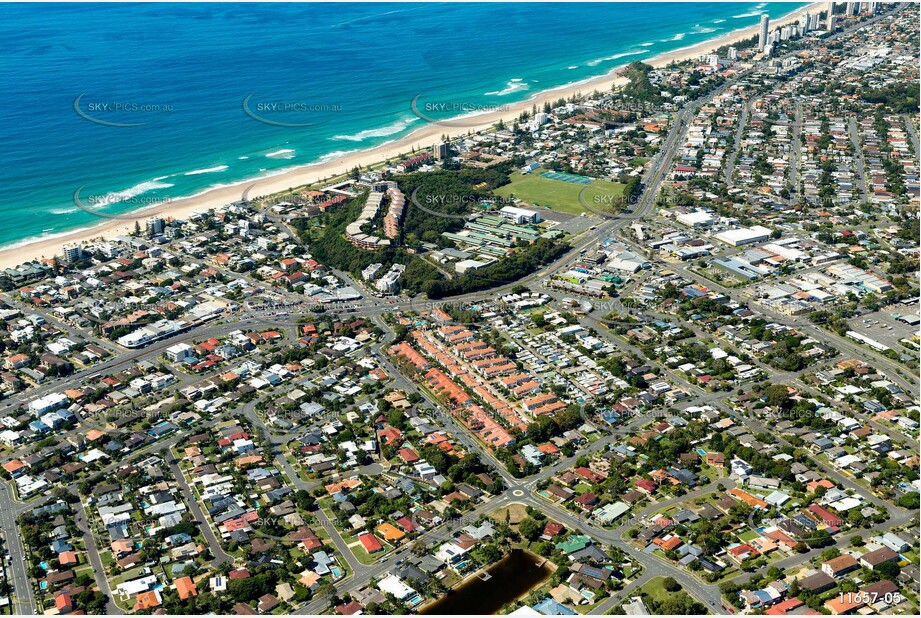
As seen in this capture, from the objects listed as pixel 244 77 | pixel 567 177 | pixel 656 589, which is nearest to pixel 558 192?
pixel 567 177

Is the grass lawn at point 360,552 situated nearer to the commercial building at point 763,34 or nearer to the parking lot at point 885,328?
the parking lot at point 885,328

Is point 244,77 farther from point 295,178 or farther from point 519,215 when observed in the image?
point 519,215

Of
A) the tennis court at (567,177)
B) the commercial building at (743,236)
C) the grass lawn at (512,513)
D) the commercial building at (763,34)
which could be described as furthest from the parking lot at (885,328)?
the commercial building at (763,34)

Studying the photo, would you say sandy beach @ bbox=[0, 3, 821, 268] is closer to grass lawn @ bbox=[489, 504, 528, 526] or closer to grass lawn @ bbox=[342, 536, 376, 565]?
grass lawn @ bbox=[342, 536, 376, 565]

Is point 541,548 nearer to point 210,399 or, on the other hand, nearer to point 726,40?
point 210,399

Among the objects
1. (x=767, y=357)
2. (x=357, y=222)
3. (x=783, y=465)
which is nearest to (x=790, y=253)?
(x=767, y=357)
